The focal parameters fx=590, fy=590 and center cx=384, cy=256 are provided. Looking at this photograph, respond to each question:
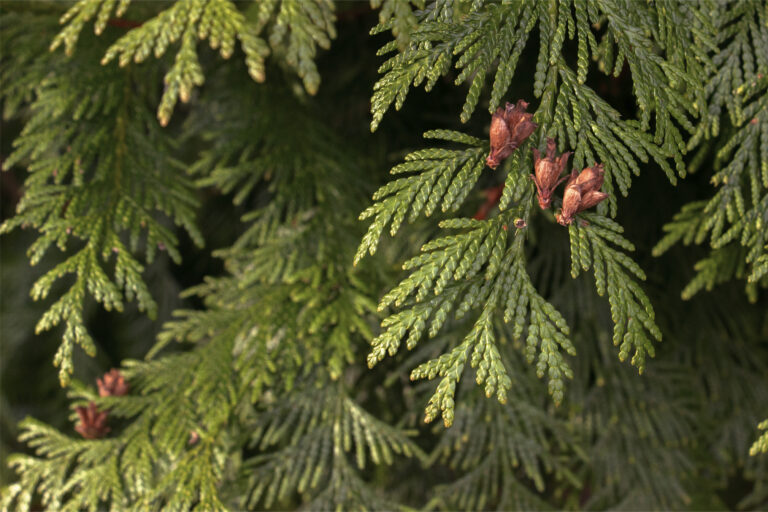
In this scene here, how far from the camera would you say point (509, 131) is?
840 millimetres

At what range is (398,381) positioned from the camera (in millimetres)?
1591

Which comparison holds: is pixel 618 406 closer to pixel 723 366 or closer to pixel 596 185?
pixel 723 366

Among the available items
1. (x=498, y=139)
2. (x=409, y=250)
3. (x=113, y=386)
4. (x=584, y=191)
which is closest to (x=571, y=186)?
(x=584, y=191)

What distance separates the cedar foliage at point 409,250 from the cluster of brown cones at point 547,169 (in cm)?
2

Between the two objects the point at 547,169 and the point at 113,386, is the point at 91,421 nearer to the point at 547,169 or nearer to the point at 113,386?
the point at 113,386

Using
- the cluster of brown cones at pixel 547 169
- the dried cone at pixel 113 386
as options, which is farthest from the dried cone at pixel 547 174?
the dried cone at pixel 113 386

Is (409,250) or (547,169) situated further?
(409,250)

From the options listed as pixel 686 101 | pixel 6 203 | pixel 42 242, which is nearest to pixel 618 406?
pixel 686 101

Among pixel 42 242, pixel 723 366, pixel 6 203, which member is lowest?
pixel 723 366

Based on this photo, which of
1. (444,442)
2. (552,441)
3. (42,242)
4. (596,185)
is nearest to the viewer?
(596,185)

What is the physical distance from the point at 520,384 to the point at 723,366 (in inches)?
26.3

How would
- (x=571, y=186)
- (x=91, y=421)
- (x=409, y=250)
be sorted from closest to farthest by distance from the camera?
1. (x=571, y=186)
2. (x=91, y=421)
3. (x=409, y=250)

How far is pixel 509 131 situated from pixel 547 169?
0.08m

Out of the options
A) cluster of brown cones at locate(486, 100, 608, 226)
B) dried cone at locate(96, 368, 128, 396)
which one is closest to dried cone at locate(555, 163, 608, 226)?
cluster of brown cones at locate(486, 100, 608, 226)
